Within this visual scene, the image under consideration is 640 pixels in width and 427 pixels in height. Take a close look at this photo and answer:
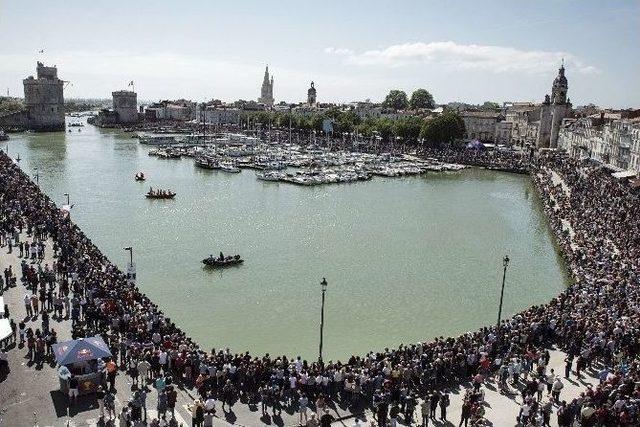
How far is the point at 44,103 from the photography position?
133 m

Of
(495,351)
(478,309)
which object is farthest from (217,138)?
(495,351)

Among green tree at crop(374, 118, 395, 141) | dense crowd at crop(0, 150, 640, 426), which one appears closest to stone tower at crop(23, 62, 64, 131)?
green tree at crop(374, 118, 395, 141)

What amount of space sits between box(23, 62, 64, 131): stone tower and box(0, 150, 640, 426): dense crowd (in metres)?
117

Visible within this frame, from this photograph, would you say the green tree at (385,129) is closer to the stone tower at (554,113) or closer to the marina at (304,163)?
the marina at (304,163)

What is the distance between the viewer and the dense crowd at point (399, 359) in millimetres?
15727

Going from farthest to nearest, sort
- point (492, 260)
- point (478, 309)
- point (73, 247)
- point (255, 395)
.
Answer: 1. point (492, 260)
2. point (73, 247)
3. point (478, 309)
4. point (255, 395)

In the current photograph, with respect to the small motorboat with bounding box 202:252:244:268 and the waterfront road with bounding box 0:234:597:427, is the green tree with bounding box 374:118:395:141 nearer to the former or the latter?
the small motorboat with bounding box 202:252:244:268

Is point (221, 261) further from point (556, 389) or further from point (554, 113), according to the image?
point (554, 113)

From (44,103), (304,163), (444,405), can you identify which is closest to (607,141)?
(304,163)

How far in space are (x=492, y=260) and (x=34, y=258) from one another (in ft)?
85.6

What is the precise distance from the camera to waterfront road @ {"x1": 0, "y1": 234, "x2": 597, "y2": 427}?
14883 millimetres

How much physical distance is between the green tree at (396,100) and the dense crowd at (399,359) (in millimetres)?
152779

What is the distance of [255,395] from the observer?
16.4m

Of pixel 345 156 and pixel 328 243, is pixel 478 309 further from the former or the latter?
pixel 345 156
